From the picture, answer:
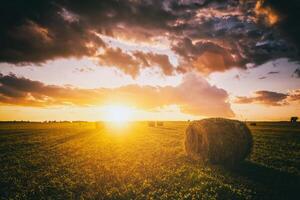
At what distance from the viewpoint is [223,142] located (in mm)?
12320

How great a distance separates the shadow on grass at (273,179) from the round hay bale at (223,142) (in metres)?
0.77

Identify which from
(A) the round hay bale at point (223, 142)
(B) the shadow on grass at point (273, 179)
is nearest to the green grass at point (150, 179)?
(B) the shadow on grass at point (273, 179)

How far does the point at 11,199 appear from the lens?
791 cm

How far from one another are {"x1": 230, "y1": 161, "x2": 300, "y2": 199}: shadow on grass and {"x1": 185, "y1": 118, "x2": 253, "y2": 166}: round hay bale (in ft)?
2.52

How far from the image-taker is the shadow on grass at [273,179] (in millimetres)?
7922

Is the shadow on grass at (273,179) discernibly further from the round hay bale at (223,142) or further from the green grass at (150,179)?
the round hay bale at (223,142)

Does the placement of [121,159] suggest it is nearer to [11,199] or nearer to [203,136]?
[203,136]

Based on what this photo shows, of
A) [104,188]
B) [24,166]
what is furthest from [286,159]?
[24,166]

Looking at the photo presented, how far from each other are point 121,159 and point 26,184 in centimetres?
585

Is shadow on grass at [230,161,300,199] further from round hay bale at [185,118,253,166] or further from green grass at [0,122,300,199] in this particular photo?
round hay bale at [185,118,253,166]

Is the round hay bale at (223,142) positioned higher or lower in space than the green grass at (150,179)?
higher

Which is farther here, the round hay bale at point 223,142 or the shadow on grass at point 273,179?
the round hay bale at point 223,142

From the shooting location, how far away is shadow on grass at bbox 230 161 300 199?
792 centimetres

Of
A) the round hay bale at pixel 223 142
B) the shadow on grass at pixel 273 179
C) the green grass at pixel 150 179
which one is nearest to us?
the shadow on grass at pixel 273 179
